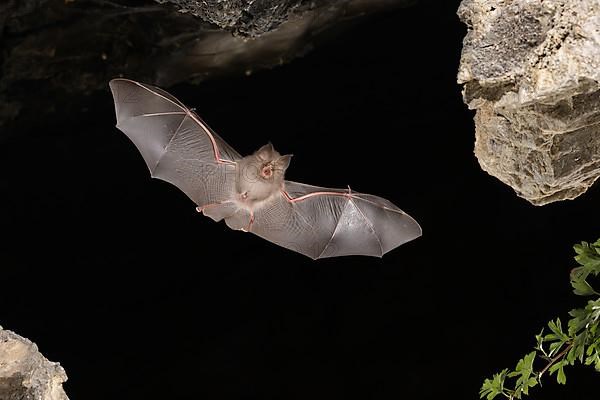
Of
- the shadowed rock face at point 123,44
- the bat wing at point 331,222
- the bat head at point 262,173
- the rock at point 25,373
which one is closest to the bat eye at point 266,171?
the bat head at point 262,173

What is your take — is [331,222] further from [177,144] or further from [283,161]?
[177,144]

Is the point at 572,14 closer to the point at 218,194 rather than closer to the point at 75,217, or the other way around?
the point at 218,194

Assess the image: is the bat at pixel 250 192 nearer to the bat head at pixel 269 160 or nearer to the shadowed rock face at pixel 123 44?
the bat head at pixel 269 160

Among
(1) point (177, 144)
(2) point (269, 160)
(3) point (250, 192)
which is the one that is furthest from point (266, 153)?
(1) point (177, 144)

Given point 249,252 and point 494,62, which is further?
point 249,252

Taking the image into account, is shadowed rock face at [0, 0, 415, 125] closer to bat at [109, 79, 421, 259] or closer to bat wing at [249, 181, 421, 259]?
bat at [109, 79, 421, 259]

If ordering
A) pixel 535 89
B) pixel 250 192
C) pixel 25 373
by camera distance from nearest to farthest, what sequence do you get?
pixel 535 89
pixel 25 373
pixel 250 192

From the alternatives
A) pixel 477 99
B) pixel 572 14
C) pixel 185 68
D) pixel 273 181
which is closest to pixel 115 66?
pixel 185 68
